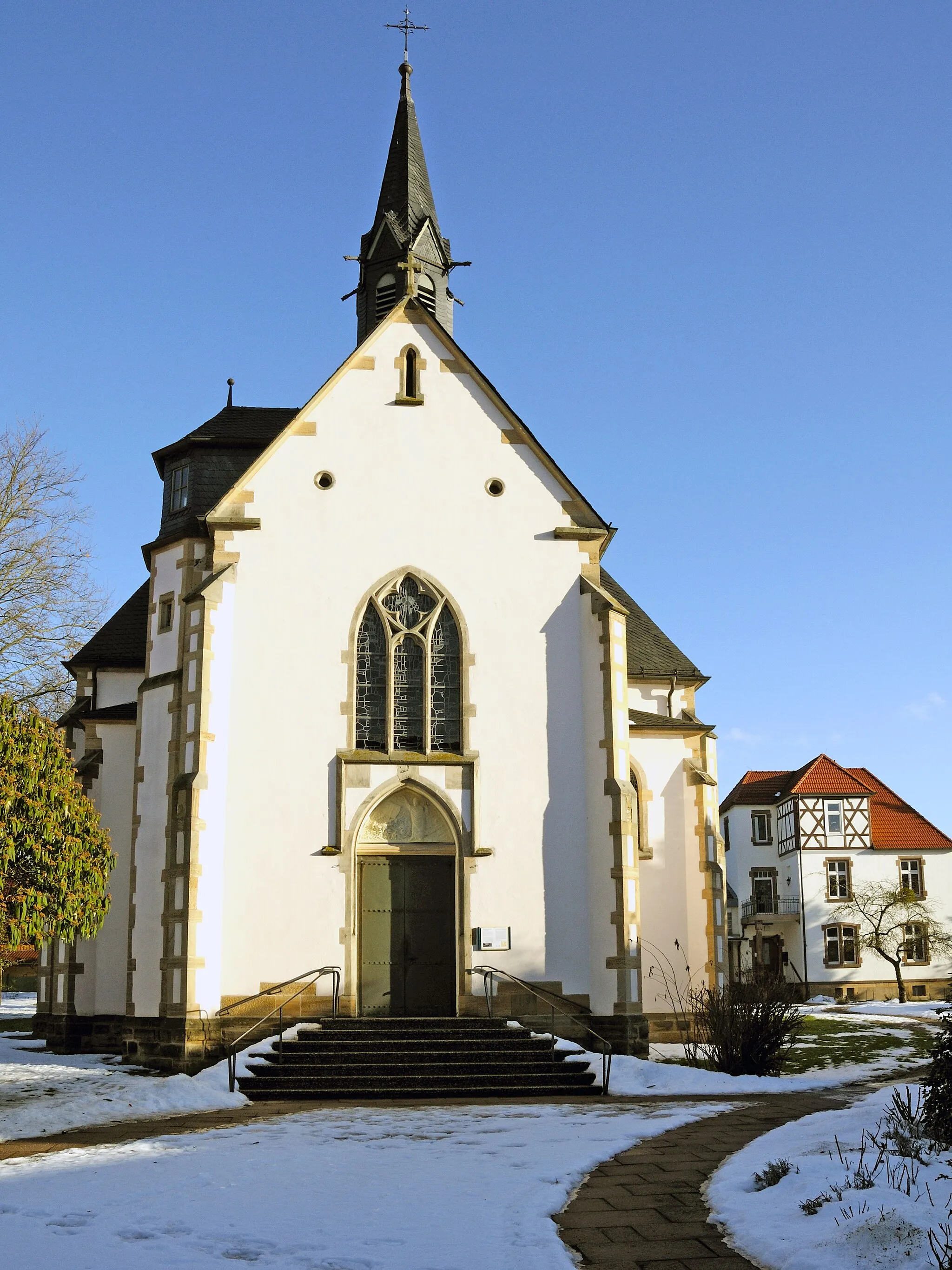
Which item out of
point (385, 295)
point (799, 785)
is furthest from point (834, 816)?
point (385, 295)

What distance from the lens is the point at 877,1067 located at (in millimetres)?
19984

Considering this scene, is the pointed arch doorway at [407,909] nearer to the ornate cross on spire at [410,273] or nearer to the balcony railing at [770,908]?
the ornate cross on spire at [410,273]

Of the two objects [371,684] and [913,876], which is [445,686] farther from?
[913,876]

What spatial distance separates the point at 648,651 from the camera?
2691 cm

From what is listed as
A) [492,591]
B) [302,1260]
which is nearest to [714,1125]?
[302,1260]

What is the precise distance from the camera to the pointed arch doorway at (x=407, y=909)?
20156mm

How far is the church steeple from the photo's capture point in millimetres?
27797

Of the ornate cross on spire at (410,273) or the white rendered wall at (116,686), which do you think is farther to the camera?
the white rendered wall at (116,686)

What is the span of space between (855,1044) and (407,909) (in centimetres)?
899

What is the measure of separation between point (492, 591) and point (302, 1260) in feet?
49.4

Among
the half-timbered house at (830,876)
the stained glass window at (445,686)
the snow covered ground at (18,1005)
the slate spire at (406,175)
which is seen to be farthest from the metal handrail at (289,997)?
the half-timbered house at (830,876)

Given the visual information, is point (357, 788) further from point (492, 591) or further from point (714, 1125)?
point (714, 1125)

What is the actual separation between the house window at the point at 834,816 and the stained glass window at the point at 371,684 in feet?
117

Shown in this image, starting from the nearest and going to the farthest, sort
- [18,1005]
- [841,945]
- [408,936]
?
[408,936], [18,1005], [841,945]
